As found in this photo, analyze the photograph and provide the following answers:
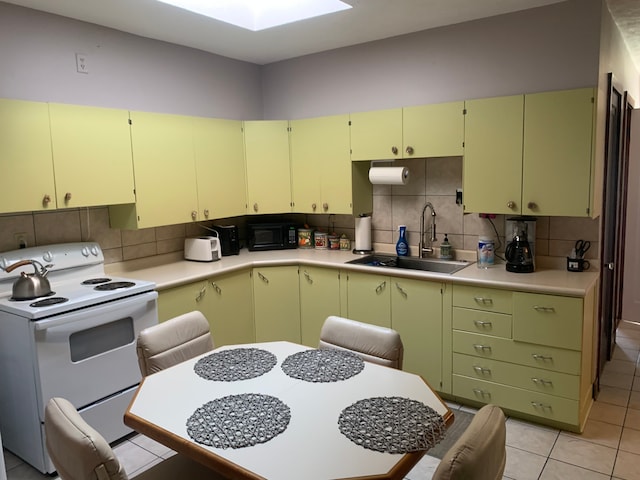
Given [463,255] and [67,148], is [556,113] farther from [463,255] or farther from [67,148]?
[67,148]

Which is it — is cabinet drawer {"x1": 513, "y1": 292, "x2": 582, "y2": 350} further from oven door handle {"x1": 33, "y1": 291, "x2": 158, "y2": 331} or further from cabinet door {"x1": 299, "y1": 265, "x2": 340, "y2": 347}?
oven door handle {"x1": 33, "y1": 291, "x2": 158, "y2": 331}

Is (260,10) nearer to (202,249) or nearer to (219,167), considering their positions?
(219,167)

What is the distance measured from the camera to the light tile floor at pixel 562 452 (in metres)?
2.57

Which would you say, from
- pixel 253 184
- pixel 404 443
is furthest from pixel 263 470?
pixel 253 184

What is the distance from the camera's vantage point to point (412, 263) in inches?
150

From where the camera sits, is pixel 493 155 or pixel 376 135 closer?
pixel 493 155

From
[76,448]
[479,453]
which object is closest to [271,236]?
[76,448]

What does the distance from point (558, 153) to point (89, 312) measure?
2.79 meters

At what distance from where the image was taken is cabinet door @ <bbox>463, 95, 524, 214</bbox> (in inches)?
121

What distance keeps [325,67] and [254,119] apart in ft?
2.64

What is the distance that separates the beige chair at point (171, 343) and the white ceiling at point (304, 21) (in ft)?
5.98

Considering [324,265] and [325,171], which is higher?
[325,171]

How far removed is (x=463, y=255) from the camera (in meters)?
3.68

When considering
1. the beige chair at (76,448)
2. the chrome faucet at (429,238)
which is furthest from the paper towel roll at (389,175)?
the beige chair at (76,448)
